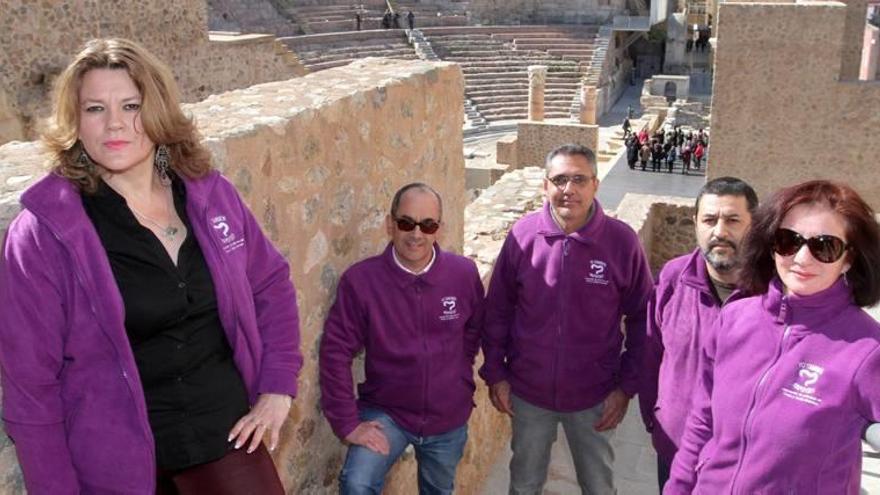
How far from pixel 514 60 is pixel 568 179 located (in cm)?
2551

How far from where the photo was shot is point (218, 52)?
10969 mm

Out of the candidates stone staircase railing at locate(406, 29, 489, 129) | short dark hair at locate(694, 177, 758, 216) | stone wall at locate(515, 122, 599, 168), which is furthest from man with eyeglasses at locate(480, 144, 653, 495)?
stone staircase railing at locate(406, 29, 489, 129)

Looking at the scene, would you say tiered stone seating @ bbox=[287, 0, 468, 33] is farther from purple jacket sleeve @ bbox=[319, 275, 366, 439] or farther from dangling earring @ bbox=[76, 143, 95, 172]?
dangling earring @ bbox=[76, 143, 95, 172]

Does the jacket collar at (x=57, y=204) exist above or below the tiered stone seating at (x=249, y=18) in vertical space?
below

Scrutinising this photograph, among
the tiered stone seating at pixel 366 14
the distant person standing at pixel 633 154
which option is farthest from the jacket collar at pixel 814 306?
the tiered stone seating at pixel 366 14

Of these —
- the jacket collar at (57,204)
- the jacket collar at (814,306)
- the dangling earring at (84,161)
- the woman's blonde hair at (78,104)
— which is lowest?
the jacket collar at (814,306)

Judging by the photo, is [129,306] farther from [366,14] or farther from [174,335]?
[366,14]

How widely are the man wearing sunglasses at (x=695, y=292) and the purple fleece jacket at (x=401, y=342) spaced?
709 millimetres

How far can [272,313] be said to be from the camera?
2.10 meters

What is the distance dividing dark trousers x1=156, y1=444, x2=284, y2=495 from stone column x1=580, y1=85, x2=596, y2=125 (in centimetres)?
2156

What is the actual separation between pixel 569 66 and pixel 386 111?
25.5 meters

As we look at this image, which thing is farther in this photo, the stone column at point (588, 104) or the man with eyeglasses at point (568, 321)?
the stone column at point (588, 104)

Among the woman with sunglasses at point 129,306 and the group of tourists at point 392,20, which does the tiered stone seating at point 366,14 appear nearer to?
the group of tourists at point 392,20

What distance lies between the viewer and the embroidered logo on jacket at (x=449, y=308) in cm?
292
